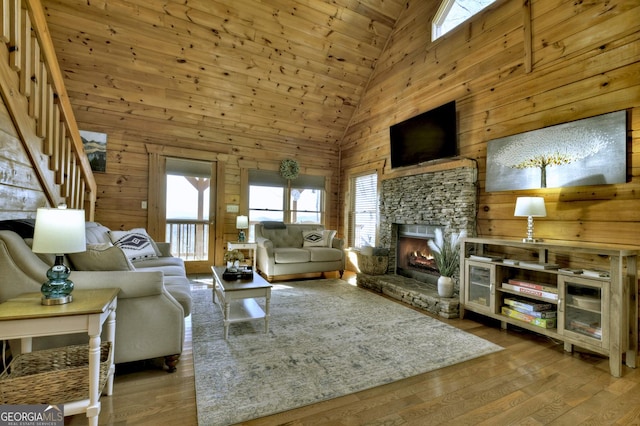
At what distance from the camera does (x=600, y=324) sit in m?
2.15

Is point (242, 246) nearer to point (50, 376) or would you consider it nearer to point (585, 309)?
point (50, 376)

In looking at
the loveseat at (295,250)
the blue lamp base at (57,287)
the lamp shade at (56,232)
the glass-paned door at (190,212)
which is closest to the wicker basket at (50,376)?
the blue lamp base at (57,287)

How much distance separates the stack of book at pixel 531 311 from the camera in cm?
249

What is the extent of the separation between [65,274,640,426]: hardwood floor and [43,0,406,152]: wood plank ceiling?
13.3ft

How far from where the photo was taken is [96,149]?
455 centimetres

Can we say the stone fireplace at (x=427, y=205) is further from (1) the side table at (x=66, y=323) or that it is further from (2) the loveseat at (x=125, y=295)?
(1) the side table at (x=66, y=323)

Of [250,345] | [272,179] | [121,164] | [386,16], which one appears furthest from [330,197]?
[250,345]

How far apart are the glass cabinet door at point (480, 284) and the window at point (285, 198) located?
369 cm

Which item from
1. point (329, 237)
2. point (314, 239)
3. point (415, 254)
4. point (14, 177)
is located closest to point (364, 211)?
point (329, 237)

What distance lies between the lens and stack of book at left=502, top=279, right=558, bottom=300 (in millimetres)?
2447

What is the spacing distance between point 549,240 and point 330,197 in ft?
13.6

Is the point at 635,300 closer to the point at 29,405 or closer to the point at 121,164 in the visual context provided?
the point at 29,405

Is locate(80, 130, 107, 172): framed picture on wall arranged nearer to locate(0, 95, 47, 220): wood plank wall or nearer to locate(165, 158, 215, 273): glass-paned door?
locate(165, 158, 215, 273): glass-paned door

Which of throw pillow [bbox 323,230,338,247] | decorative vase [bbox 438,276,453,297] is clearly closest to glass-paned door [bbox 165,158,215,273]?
throw pillow [bbox 323,230,338,247]
